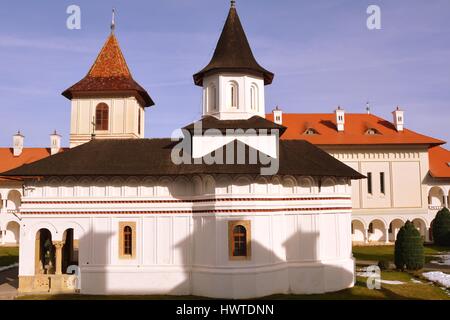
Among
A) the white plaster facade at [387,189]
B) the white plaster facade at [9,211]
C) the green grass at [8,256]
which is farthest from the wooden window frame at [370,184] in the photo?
the white plaster facade at [9,211]

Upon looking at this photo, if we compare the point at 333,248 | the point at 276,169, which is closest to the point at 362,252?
the point at 333,248

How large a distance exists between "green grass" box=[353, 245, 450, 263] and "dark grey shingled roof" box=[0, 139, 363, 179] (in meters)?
13.1

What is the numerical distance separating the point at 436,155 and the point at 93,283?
38.8 meters

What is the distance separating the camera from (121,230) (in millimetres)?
18828

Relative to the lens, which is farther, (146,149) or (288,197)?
(146,149)

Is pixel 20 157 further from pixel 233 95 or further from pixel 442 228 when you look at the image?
pixel 442 228

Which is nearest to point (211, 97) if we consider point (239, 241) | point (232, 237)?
point (232, 237)

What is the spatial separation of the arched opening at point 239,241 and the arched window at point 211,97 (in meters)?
7.03

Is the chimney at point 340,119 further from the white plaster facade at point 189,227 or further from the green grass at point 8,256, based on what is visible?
the green grass at point 8,256

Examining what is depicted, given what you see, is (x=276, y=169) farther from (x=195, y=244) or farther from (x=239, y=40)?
(x=239, y=40)

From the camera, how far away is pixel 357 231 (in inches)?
1550

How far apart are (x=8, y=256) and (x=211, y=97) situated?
2280cm

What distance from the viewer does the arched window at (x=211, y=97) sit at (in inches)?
864

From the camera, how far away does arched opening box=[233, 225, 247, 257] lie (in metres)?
17.6
